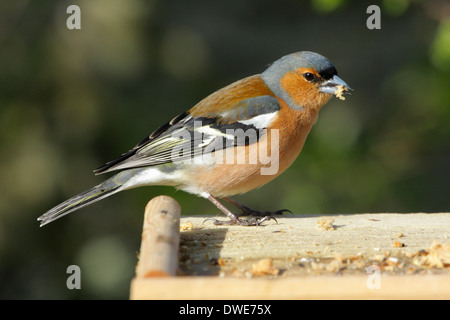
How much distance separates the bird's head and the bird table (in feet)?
3.20

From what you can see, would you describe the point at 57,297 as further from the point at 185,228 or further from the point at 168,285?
the point at 168,285

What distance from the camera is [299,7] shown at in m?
8.29

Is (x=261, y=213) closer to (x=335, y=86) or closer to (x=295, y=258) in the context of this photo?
(x=335, y=86)

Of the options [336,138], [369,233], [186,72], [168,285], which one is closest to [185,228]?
[369,233]

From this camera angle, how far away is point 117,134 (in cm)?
656

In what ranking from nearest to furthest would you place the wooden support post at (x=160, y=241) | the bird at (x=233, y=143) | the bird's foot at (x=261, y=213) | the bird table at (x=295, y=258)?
the bird table at (x=295, y=258)
the wooden support post at (x=160, y=241)
the bird at (x=233, y=143)
the bird's foot at (x=261, y=213)

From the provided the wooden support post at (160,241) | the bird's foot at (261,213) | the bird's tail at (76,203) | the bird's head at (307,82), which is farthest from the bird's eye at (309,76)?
the bird's tail at (76,203)

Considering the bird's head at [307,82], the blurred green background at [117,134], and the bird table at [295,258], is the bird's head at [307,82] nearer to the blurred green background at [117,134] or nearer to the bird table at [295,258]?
the bird table at [295,258]

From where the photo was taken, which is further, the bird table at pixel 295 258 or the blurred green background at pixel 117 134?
the blurred green background at pixel 117 134

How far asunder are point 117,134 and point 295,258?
11.6ft

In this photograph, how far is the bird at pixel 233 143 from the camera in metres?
4.68

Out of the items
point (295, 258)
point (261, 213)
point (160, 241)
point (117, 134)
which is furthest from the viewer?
point (117, 134)

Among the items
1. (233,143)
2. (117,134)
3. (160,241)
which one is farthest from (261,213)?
(117,134)

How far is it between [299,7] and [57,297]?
4470mm
